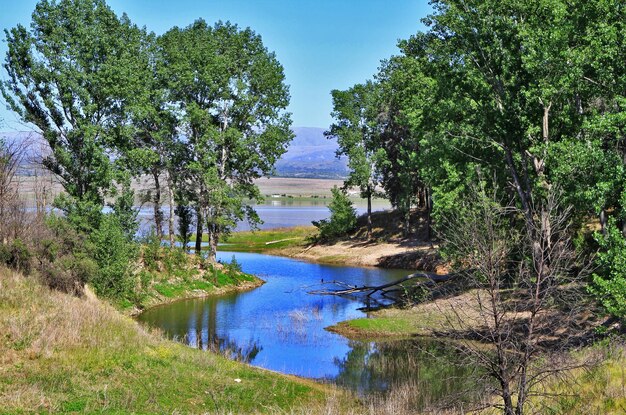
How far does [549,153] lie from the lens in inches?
1068

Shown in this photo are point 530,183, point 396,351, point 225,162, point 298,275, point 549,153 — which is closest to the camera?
point 549,153

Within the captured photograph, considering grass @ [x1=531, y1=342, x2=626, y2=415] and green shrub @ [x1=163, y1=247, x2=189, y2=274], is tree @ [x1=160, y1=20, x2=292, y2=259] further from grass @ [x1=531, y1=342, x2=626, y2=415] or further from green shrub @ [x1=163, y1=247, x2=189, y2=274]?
grass @ [x1=531, y1=342, x2=626, y2=415]

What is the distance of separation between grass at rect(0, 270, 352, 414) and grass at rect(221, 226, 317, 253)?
52.4 meters

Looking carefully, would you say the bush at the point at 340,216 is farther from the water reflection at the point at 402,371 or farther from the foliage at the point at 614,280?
the foliage at the point at 614,280

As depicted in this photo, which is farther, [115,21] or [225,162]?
[225,162]

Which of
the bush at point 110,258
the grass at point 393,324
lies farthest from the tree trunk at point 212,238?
the grass at point 393,324

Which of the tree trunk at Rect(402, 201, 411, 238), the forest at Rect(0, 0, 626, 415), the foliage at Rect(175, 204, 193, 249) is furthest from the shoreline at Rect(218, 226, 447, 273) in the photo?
the foliage at Rect(175, 204, 193, 249)

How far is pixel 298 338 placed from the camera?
3231 cm

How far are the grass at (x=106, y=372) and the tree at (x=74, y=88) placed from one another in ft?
50.1

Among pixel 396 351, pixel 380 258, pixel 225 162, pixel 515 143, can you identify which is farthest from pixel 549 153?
pixel 380 258

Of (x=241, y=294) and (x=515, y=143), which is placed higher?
(x=515, y=143)

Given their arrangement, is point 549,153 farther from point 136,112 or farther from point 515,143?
point 136,112

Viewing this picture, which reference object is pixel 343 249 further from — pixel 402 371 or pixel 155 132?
pixel 402 371

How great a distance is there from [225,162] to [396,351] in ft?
86.9
